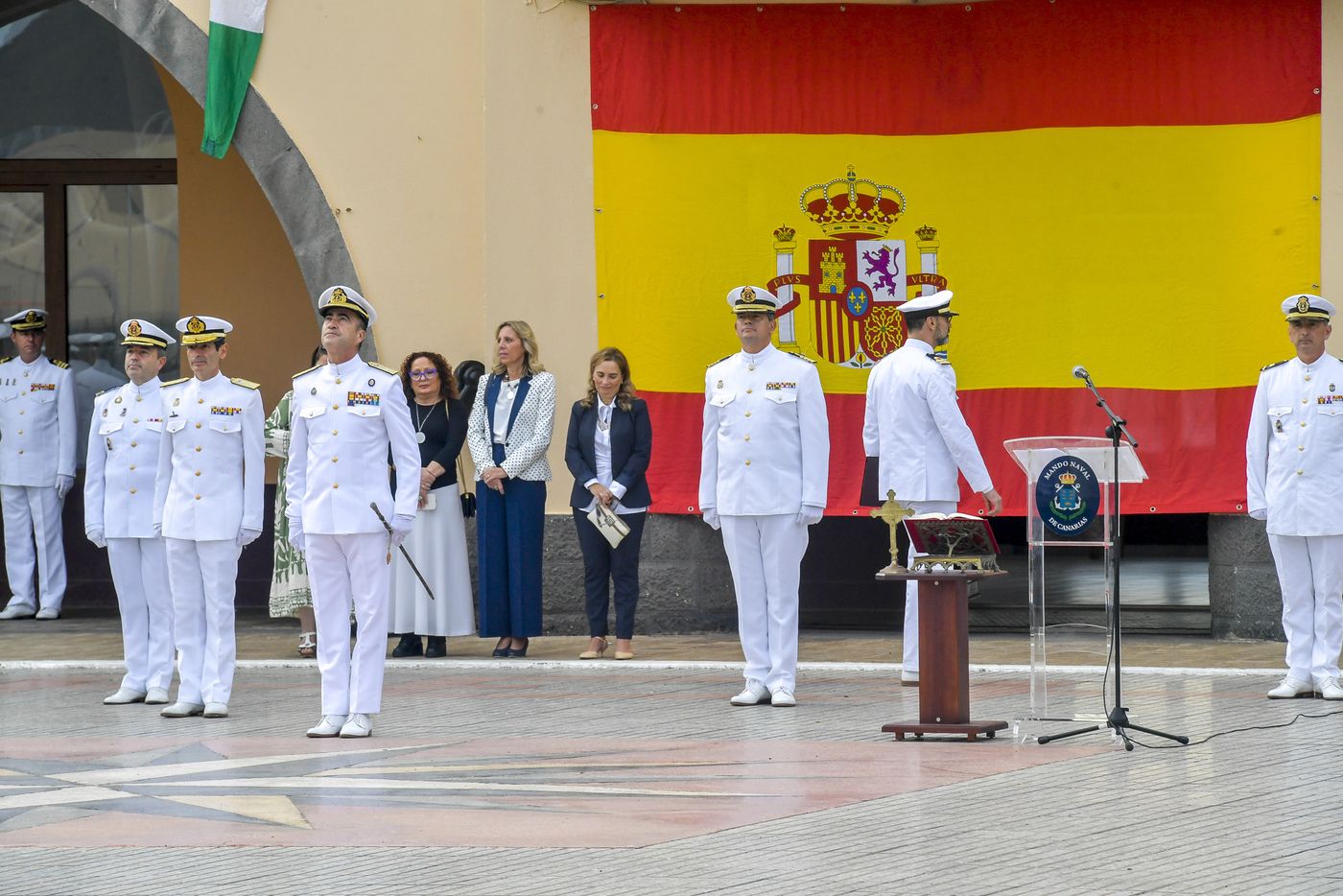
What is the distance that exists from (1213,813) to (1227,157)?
6.55 meters

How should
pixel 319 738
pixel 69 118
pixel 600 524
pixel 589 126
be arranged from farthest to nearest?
pixel 69 118, pixel 589 126, pixel 600 524, pixel 319 738

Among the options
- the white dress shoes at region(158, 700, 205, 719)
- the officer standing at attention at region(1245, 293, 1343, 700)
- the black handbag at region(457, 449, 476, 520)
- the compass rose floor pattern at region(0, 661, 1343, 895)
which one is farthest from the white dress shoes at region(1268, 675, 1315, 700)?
the white dress shoes at region(158, 700, 205, 719)

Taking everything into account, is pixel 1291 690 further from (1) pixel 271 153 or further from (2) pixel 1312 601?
(1) pixel 271 153

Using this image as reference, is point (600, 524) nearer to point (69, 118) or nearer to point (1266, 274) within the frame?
point (1266, 274)

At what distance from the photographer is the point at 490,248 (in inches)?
507

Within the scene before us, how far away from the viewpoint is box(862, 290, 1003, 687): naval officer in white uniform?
1011 centimetres

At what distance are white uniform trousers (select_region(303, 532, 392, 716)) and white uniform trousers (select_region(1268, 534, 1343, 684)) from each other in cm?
440

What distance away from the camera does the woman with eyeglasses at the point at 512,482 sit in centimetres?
1172

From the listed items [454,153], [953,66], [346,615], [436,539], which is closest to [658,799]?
[346,615]

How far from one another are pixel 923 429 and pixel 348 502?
3.08m

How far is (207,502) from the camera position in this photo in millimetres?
9609

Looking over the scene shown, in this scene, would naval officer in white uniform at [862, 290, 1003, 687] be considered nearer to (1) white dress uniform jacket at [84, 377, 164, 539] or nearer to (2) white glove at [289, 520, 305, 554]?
(2) white glove at [289, 520, 305, 554]

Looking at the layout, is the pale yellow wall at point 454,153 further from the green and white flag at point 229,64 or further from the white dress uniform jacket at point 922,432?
the white dress uniform jacket at point 922,432

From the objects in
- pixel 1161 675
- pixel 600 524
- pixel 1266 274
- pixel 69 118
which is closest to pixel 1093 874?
pixel 1161 675
